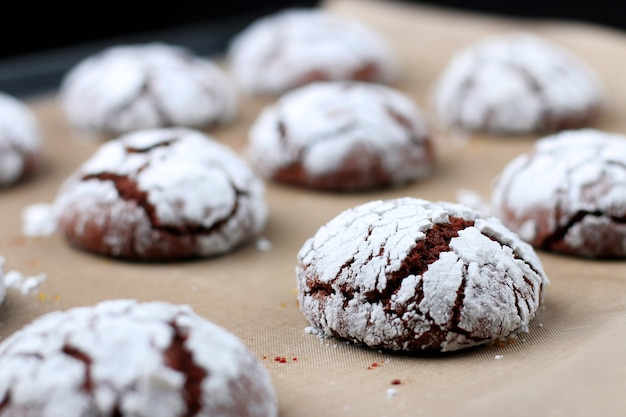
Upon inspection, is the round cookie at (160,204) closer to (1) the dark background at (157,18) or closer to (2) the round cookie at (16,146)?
(2) the round cookie at (16,146)

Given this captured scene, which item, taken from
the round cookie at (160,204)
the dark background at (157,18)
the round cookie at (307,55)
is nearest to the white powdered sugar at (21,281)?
the round cookie at (160,204)

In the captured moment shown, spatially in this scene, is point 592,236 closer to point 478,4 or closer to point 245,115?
point 245,115

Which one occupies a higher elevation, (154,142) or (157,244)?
(154,142)

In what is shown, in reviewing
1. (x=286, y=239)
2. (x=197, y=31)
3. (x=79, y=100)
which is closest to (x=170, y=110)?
(x=79, y=100)

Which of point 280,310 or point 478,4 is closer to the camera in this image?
point 280,310

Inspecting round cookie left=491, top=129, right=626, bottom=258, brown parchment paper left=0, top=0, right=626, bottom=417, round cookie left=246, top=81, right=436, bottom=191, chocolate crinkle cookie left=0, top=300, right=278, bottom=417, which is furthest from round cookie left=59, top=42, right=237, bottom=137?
chocolate crinkle cookie left=0, top=300, right=278, bottom=417

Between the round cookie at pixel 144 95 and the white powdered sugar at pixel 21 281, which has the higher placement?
the round cookie at pixel 144 95
